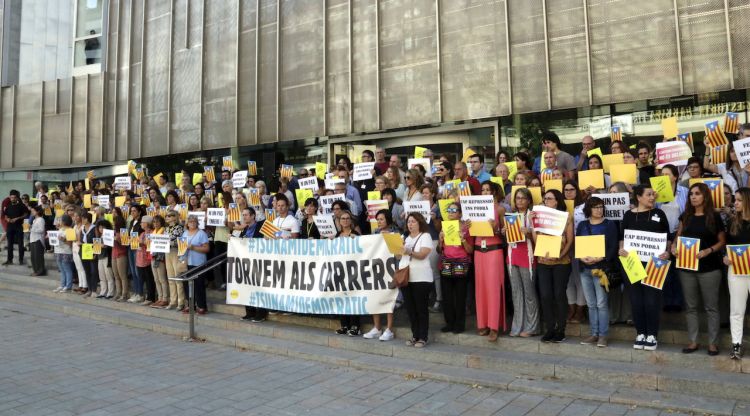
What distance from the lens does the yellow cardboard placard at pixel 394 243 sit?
762 cm

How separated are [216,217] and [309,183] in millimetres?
1978

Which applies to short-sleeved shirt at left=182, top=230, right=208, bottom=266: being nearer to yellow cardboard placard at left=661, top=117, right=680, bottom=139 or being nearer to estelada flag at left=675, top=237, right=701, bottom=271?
estelada flag at left=675, top=237, right=701, bottom=271

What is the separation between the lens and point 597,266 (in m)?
6.64

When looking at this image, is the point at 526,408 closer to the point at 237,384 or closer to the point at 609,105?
the point at 237,384

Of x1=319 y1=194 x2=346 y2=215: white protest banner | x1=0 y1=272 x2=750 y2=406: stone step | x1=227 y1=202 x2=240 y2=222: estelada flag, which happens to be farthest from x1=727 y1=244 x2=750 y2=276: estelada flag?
x1=227 y1=202 x2=240 y2=222: estelada flag

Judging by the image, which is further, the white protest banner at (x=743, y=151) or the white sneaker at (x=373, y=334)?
the white sneaker at (x=373, y=334)

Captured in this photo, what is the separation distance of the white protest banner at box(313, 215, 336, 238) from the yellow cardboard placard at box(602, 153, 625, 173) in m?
4.40

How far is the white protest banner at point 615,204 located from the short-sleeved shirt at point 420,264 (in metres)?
2.38

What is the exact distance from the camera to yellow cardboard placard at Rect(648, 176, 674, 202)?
23.5ft

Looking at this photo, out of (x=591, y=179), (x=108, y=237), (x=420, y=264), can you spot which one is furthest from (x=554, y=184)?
(x=108, y=237)

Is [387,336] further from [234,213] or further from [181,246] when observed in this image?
[181,246]

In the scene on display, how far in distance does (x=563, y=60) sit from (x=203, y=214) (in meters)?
9.50

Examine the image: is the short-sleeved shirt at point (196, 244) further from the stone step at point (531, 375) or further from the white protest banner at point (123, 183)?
the white protest banner at point (123, 183)

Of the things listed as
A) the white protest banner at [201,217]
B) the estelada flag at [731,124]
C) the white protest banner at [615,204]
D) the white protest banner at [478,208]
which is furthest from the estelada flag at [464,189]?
the white protest banner at [201,217]
